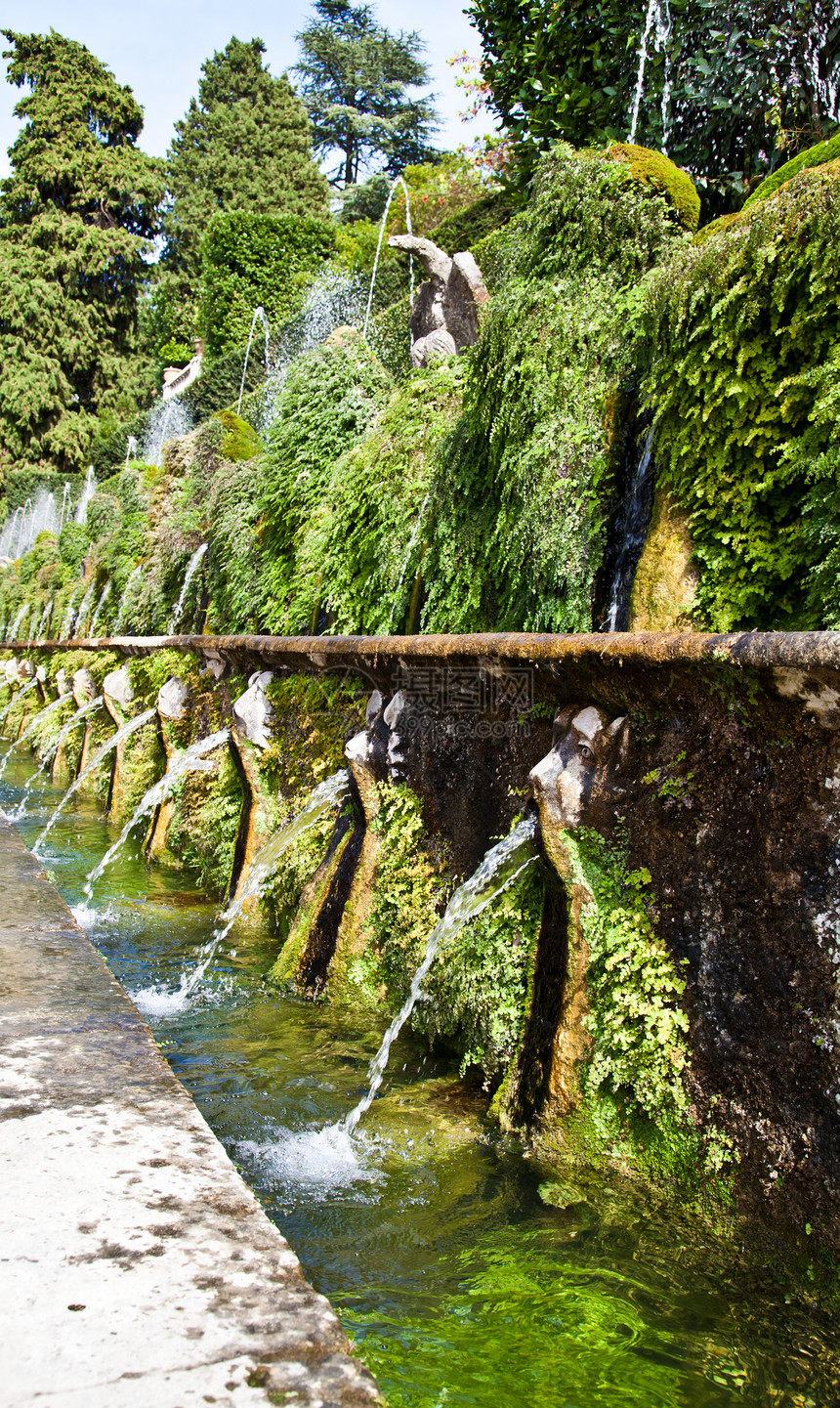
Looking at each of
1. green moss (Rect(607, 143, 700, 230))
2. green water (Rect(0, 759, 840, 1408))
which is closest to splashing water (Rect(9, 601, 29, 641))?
green moss (Rect(607, 143, 700, 230))

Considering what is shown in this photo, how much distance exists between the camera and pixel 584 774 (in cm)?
289

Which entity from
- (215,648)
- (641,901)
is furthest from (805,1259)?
(215,648)

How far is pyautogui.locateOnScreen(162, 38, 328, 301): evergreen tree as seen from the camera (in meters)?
36.7

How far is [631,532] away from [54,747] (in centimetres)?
982

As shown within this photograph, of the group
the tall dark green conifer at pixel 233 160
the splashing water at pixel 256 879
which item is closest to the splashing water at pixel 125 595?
the splashing water at pixel 256 879

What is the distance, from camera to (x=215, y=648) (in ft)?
21.9

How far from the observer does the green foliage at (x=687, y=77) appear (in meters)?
7.37

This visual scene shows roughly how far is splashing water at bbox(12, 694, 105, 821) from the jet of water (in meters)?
7.13

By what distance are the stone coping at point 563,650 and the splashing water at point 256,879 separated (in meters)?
0.63

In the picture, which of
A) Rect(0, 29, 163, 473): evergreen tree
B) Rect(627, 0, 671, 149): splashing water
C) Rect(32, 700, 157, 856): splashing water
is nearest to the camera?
Rect(627, 0, 671, 149): splashing water

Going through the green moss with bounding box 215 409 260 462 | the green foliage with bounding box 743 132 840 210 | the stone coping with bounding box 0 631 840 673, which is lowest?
the stone coping with bounding box 0 631 840 673

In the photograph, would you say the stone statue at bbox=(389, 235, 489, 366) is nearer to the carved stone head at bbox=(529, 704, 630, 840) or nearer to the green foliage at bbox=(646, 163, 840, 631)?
the green foliage at bbox=(646, 163, 840, 631)

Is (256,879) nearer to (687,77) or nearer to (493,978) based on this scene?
(493,978)

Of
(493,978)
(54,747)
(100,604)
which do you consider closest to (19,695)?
(100,604)
